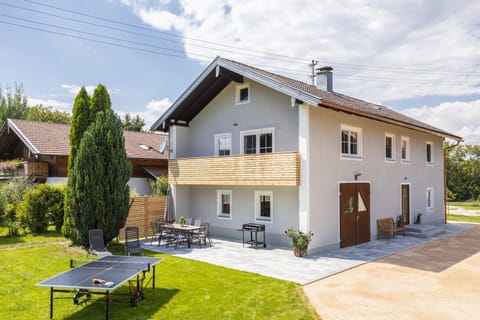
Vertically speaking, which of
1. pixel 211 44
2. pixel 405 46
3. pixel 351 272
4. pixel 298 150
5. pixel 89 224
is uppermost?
pixel 211 44

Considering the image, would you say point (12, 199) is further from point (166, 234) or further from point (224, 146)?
point (224, 146)

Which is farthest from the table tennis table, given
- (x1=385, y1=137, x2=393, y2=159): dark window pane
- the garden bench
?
(x1=385, y1=137, x2=393, y2=159): dark window pane

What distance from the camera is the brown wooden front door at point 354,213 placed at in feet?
46.6

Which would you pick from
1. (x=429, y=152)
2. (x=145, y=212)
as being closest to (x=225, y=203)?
(x=145, y=212)

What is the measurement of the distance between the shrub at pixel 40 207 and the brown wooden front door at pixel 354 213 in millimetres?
13137

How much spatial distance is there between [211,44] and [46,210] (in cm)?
1179

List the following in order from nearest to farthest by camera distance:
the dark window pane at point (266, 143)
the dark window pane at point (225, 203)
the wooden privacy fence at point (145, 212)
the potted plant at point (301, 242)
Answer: the potted plant at point (301, 242) → the dark window pane at point (266, 143) → the wooden privacy fence at point (145, 212) → the dark window pane at point (225, 203)

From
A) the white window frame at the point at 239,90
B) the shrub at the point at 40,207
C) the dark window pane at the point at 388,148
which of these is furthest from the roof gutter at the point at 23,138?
the dark window pane at the point at 388,148

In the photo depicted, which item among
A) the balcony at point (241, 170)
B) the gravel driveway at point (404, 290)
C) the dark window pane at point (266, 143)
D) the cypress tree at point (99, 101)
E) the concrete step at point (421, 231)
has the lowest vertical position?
the gravel driveway at point (404, 290)

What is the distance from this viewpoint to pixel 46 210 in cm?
1675

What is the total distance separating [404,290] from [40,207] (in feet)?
51.3

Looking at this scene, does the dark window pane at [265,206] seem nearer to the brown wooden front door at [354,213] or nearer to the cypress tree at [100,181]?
the brown wooden front door at [354,213]

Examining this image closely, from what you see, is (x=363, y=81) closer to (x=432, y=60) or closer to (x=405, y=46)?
(x=432, y=60)

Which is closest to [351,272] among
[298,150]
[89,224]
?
[298,150]
